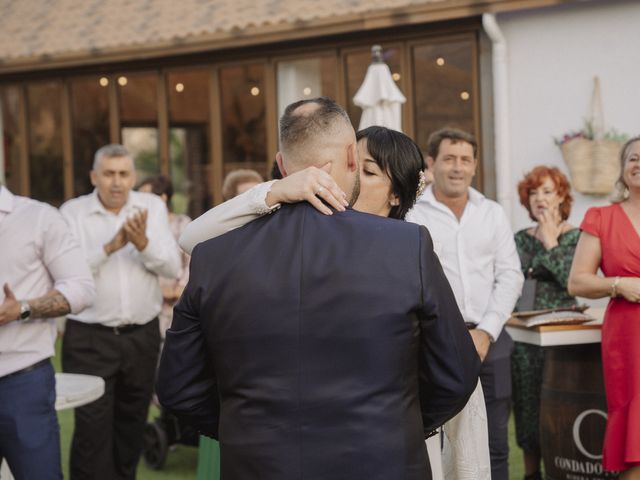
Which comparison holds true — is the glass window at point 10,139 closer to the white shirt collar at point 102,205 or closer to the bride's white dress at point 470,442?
the white shirt collar at point 102,205

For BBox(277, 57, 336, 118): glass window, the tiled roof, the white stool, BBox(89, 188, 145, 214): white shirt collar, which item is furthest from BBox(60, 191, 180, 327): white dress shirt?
BBox(277, 57, 336, 118): glass window

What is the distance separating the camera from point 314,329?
252 centimetres

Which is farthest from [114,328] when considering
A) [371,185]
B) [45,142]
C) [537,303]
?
[45,142]

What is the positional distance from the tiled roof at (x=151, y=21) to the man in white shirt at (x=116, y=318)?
5294mm

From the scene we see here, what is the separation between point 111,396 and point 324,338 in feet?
11.9

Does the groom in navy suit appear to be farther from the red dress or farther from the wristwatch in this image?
the red dress

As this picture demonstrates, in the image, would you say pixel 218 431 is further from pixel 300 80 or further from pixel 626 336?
pixel 300 80

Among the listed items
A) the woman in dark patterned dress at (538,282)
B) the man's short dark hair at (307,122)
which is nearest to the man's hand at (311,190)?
the man's short dark hair at (307,122)

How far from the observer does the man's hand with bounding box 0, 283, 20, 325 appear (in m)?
4.09

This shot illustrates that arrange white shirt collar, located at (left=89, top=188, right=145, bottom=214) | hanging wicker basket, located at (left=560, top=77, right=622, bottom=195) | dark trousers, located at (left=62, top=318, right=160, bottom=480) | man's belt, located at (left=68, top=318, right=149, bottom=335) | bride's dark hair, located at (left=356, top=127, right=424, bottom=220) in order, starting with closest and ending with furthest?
bride's dark hair, located at (left=356, top=127, right=424, bottom=220) → dark trousers, located at (left=62, top=318, right=160, bottom=480) → man's belt, located at (left=68, top=318, right=149, bottom=335) → white shirt collar, located at (left=89, top=188, right=145, bottom=214) → hanging wicker basket, located at (left=560, top=77, right=622, bottom=195)

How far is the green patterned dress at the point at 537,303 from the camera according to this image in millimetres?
6488

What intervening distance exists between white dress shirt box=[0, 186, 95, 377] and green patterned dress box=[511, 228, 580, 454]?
3.32 m

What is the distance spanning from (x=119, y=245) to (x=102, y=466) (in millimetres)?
1329

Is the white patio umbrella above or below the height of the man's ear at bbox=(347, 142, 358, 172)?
above
